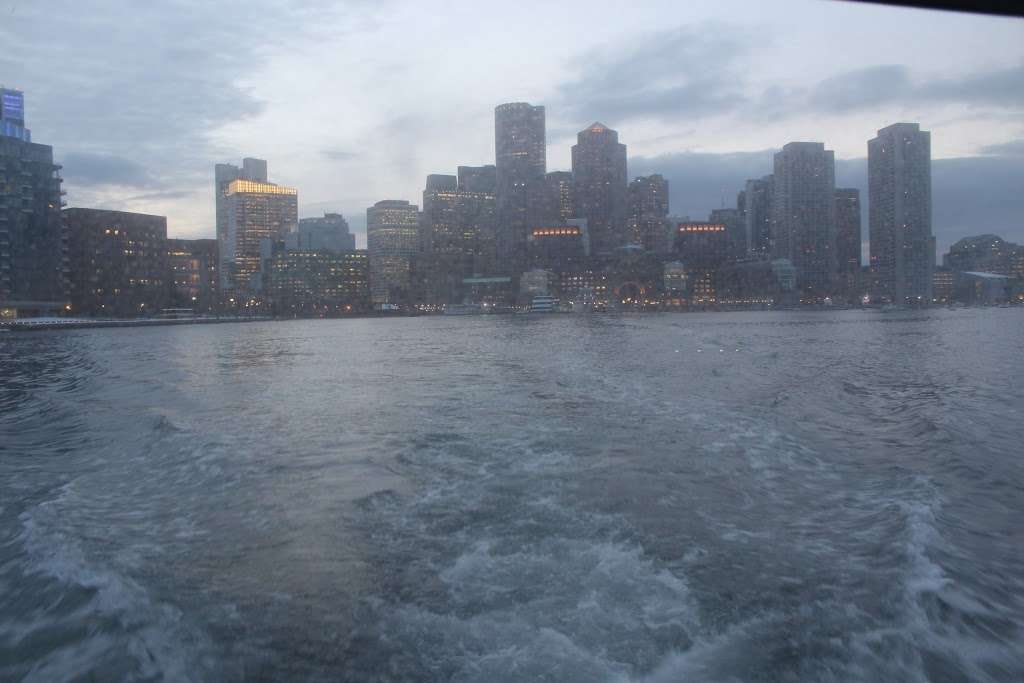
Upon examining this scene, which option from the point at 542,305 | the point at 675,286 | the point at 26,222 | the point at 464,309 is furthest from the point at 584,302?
the point at 26,222

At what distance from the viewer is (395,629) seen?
4.80 meters

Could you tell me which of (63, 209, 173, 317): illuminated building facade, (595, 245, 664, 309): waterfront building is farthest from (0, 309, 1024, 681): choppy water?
(595, 245, 664, 309): waterfront building

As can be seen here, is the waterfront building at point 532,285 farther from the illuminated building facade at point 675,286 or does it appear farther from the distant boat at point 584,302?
the illuminated building facade at point 675,286

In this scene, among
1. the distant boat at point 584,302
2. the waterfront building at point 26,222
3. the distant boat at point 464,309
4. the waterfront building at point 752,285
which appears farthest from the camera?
the waterfront building at point 752,285

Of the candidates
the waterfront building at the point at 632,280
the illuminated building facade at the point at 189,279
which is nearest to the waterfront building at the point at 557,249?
the waterfront building at the point at 632,280

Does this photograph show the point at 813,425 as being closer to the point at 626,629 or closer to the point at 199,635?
the point at 626,629

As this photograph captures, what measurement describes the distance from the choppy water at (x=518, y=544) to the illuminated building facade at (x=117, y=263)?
120894 millimetres

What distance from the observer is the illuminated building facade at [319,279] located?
162375mm

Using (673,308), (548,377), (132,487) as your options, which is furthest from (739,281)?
(132,487)

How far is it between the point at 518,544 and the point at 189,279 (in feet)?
485

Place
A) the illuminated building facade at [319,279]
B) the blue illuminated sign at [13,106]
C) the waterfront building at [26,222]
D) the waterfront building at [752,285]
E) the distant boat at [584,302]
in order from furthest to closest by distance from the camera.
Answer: the waterfront building at [752,285]
the distant boat at [584,302]
the illuminated building facade at [319,279]
the blue illuminated sign at [13,106]
the waterfront building at [26,222]

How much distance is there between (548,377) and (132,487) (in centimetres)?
1326

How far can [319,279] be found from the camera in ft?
544

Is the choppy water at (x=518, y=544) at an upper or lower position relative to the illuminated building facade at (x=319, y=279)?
lower
